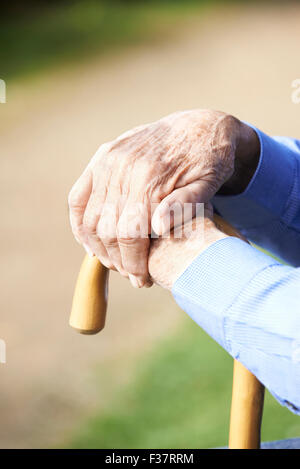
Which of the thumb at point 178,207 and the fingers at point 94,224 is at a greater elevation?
the thumb at point 178,207

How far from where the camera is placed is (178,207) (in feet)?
1.48

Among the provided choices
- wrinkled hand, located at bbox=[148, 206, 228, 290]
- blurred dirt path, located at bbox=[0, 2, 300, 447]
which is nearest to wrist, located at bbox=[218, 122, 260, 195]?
wrinkled hand, located at bbox=[148, 206, 228, 290]

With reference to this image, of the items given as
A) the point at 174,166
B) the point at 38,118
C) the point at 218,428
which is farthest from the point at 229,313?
the point at 38,118

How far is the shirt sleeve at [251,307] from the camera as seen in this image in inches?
14.3

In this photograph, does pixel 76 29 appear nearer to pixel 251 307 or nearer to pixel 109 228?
pixel 109 228

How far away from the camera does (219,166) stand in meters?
0.49

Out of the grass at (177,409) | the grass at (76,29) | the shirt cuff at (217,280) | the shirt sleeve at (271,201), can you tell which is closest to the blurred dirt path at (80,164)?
the grass at (177,409)

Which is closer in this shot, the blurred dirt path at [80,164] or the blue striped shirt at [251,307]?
the blue striped shirt at [251,307]

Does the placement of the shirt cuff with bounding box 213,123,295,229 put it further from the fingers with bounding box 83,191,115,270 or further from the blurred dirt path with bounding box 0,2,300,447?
the blurred dirt path with bounding box 0,2,300,447

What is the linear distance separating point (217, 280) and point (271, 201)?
21 centimetres

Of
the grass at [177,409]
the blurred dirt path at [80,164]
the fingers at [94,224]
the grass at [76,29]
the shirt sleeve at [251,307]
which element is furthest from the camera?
the grass at [76,29]

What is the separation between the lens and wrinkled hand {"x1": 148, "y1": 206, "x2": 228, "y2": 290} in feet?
1.39

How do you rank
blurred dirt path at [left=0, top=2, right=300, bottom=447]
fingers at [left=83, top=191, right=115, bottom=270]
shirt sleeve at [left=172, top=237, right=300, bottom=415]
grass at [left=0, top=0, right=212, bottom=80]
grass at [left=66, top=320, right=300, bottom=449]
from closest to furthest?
shirt sleeve at [left=172, top=237, right=300, bottom=415] < fingers at [left=83, top=191, right=115, bottom=270] < grass at [left=66, top=320, right=300, bottom=449] < blurred dirt path at [left=0, top=2, right=300, bottom=447] < grass at [left=0, top=0, right=212, bottom=80]

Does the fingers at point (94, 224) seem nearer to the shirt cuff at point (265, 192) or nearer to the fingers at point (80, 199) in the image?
the fingers at point (80, 199)
